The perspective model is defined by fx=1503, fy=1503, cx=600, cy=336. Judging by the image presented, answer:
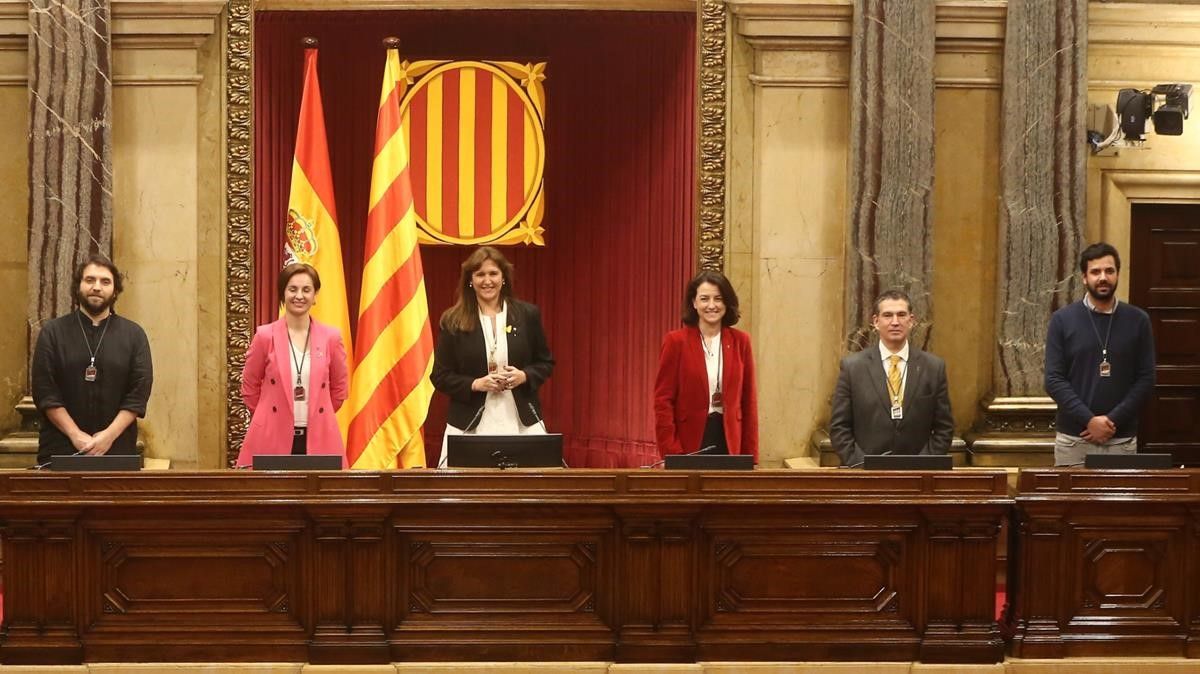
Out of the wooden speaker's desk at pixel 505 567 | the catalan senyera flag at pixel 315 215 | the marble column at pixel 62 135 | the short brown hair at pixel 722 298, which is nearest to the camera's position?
the wooden speaker's desk at pixel 505 567

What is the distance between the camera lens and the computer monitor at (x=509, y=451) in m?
5.22

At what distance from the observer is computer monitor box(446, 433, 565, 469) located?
5.22 m

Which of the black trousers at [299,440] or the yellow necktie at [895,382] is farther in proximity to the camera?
the black trousers at [299,440]

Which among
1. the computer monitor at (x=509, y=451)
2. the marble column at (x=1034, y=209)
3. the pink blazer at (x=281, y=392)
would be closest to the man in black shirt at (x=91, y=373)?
the pink blazer at (x=281, y=392)

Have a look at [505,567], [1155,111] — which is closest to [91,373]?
[505,567]

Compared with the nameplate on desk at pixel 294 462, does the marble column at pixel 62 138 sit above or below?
above

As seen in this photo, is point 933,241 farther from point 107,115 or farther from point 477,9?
point 107,115

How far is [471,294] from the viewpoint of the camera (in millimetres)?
6094

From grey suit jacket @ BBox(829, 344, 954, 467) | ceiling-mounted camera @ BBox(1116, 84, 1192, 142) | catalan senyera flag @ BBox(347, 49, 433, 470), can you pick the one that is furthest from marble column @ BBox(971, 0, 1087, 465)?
catalan senyera flag @ BBox(347, 49, 433, 470)

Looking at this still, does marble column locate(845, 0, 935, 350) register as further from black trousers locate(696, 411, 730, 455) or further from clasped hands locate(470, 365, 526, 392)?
clasped hands locate(470, 365, 526, 392)

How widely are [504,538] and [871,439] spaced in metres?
1.45

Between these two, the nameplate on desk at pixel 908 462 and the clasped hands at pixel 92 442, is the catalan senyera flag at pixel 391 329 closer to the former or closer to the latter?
the clasped hands at pixel 92 442

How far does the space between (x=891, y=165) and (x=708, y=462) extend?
8.47ft

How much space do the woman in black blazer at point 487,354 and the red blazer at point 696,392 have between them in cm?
51
